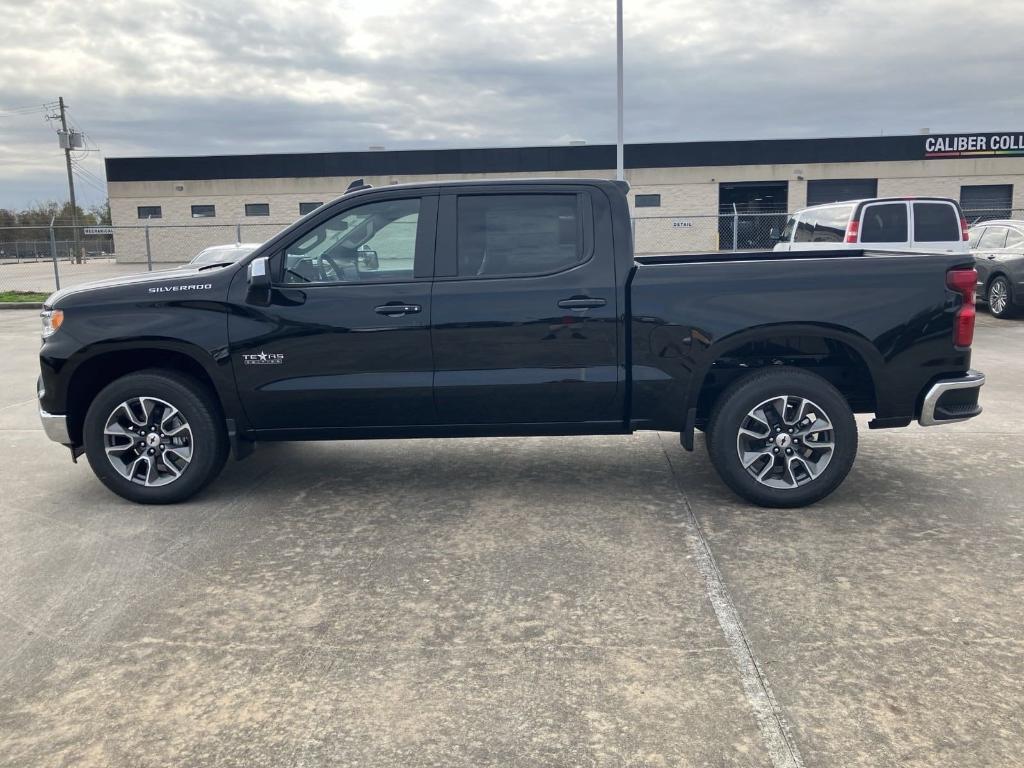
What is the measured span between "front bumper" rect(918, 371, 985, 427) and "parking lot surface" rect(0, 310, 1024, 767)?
52 cm

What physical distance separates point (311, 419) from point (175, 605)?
1623mm

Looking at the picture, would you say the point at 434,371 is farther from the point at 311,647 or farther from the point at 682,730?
the point at 682,730

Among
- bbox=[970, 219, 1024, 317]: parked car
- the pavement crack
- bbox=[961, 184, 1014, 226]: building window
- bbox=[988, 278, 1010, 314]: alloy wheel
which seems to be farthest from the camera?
bbox=[961, 184, 1014, 226]: building window

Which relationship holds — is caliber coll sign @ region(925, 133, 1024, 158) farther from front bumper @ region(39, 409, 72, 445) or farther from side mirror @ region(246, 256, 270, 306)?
front bumper @ region(39, 409, 72, 445)

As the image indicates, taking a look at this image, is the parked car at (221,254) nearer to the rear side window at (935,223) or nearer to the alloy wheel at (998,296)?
the rear side window at (935,223)

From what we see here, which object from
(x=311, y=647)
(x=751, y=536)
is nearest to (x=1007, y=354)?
(x=751, y=536)

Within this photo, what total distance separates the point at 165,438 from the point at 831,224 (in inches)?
420

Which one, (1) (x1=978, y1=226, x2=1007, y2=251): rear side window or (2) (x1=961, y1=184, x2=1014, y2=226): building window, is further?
(2) (x1=961, y1=184, x2=1014, y2=226): building window

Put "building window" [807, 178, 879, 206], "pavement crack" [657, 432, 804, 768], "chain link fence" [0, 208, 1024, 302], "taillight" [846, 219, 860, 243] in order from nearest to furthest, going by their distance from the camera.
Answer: "pavement crack" [657, 432, 804, 768] → "taillight" [846, 219, 860, 243] → "chain link fence" [0, 208, 1024, 302] → "building window" [807, 178, 879, 206]

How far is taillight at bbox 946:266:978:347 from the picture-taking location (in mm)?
5117

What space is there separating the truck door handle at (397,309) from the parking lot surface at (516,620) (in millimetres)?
1207

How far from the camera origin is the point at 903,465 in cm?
620

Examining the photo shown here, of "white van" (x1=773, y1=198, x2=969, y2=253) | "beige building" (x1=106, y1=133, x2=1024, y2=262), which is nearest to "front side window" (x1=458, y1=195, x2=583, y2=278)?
"white van" (x1=773, y1=198, x2=969, y2=253)

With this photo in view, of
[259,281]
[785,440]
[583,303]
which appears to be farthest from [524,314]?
[785,440]
